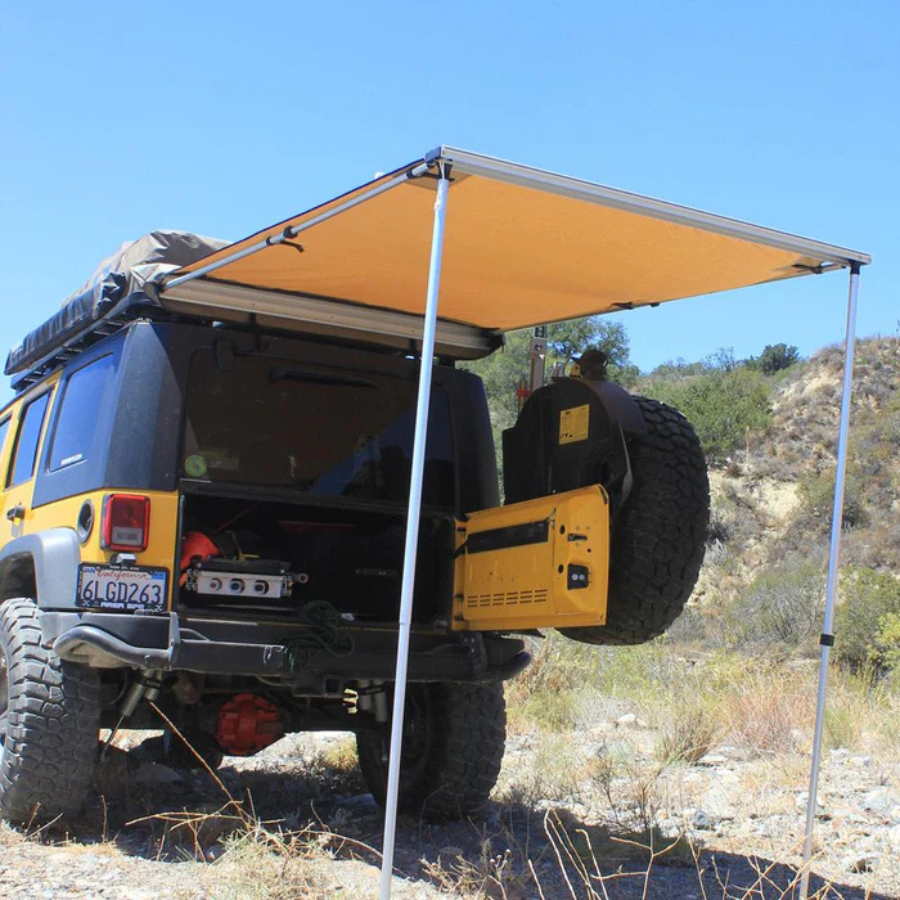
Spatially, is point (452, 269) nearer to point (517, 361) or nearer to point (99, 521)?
point (99, 521)

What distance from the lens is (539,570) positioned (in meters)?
5.11

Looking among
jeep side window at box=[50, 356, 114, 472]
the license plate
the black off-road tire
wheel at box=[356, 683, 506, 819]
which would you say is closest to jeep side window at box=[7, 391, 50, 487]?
jeep side window at box=[50, 356, 114, 472]

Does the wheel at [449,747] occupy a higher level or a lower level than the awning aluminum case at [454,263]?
lower

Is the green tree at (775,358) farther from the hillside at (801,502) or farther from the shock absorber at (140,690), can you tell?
the shock absorber at (140,690)

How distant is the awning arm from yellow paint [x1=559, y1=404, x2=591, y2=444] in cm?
150

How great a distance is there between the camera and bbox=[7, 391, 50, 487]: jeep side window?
6.29 m

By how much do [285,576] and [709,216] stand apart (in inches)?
94.8

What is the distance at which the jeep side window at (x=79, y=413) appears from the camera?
17.8 ft

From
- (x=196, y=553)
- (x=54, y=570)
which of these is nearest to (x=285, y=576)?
(x=196, y=553)

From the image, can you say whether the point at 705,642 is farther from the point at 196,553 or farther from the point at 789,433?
the point at 789,433

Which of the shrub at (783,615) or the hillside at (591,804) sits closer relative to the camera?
the hillside at (591,804)

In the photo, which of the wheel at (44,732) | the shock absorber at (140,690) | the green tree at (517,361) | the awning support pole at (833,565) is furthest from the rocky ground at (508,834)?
the green tree at (517,361)

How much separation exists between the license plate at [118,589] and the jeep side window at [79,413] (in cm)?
68

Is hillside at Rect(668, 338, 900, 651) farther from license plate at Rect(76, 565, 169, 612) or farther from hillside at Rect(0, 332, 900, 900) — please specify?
license plate at Rect(76, 565, 169, 612)
